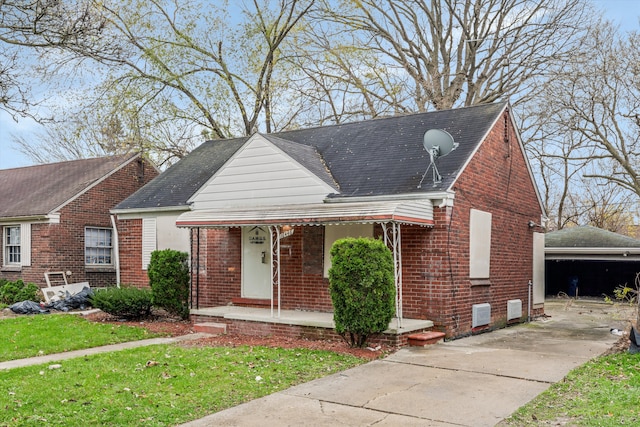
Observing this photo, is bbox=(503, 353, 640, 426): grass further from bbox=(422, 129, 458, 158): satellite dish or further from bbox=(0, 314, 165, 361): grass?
bbox=(0, 314, 165, 361): grass

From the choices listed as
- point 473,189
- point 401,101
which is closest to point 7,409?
point 473,189

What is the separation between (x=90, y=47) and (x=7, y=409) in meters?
6.42

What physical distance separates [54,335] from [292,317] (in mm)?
4502

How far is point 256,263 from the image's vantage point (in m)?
13.2

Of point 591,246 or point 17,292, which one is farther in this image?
point 591,246

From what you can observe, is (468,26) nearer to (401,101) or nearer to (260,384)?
(401,101)

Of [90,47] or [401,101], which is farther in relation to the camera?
[401,101]

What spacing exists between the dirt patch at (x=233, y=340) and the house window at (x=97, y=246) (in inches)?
244

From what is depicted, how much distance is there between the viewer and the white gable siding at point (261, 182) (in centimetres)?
1201

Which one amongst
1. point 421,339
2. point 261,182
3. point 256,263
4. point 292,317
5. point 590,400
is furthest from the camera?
point 256,263

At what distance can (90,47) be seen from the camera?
10.1 m

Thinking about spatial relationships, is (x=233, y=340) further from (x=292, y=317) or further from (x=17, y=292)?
(x=17, y=292)

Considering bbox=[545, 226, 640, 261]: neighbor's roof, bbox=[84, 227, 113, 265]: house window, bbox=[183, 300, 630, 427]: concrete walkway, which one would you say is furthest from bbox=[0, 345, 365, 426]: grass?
bbox=[545, 226, 640, 261]: neighbor's roof

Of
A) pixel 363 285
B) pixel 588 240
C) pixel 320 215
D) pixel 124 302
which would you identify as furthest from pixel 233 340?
pixel 588 240
